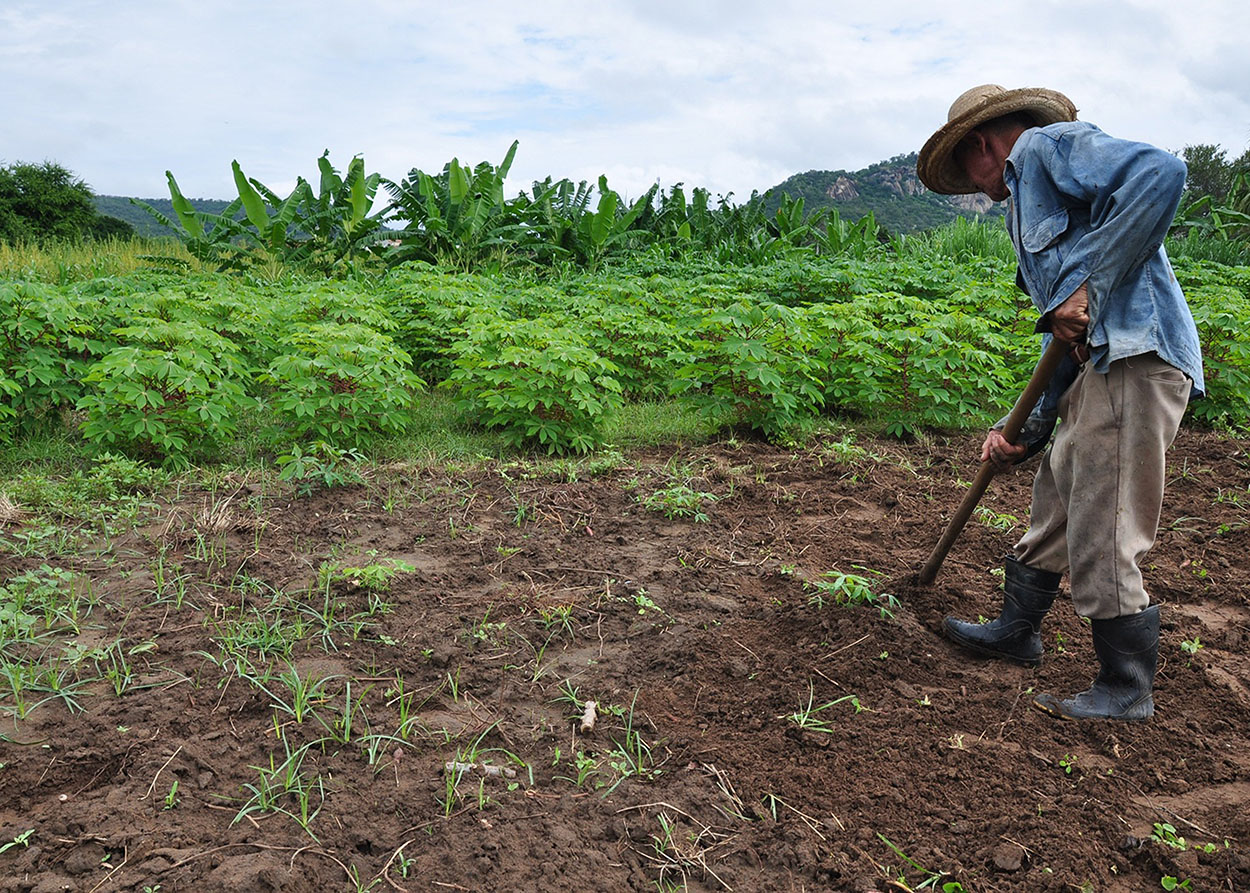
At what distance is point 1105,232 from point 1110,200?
105mm

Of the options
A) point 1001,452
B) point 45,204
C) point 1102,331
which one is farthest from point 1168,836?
point 45,204

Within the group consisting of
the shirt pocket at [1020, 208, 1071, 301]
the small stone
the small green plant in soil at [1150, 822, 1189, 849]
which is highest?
the shirt pocket at [1020, 208, 1071, 301]

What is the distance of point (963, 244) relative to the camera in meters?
14.9

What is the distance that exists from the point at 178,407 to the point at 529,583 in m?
2.68

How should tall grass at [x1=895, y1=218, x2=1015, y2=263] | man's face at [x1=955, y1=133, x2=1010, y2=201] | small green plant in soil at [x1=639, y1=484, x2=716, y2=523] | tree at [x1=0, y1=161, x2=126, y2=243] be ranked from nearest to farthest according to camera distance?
man's face at [x1=955, y1=133, x2=1010, y2=201] < small green plant in soil at [x1=639, y1=484, x2=716, y2=523] < tall grass at [x1=895, y1=218, x2=1015, y2=263] < tree at [x1=0, y1=161, x2=126, y2=243]

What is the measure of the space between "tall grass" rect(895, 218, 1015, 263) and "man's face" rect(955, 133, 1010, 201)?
11.4 m

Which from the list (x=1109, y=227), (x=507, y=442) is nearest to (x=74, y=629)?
(x=507, y=442)

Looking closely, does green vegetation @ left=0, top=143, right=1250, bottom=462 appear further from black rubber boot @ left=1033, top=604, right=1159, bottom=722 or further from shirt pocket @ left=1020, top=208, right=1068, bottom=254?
black rubber boot @ left=1033, top=604, right=1159, bottom=722

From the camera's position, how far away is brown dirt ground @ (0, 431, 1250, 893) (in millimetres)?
2135

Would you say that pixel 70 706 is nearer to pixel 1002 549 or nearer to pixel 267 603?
pixel 267 603

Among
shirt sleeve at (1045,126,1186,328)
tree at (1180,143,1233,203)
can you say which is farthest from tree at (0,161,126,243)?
tree at (1180,143,1233,203)

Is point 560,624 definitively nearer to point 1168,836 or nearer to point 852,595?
point 852,595

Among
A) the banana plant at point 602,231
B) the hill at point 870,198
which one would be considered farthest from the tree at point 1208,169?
the banana plant at point 602,231

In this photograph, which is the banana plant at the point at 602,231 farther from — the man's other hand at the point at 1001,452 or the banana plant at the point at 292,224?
the man's other hand at the point at 1001,452
